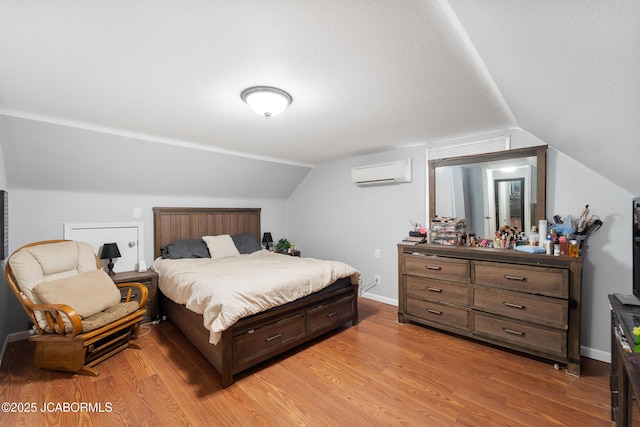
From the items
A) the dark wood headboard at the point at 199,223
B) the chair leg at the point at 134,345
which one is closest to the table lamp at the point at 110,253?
the dark wood headboard at the point at 199,223

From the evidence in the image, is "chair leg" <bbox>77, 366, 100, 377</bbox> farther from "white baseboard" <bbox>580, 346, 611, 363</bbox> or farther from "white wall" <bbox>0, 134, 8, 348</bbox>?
"white baseboard" <bbox>580, 346, 611, 363</bbox>

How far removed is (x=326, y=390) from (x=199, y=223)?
10.1 feet

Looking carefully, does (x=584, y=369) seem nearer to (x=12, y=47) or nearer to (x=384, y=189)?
(x=384, y=189)

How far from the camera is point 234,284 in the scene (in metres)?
2.29

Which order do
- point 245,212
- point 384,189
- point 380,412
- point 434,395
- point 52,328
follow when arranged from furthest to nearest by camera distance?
point 245,212, point 384,189, point 52,328, point 434,395, point 380,412

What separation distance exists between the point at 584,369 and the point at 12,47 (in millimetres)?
4411

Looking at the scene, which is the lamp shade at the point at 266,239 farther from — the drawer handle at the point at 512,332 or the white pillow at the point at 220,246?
the drawer handle at the point at 512,332

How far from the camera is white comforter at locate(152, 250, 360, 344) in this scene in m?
2.05

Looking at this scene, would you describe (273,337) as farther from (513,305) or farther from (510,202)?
(510,202)

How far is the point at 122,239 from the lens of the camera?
3465mm

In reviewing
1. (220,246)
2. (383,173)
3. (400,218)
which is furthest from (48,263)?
(400,218)

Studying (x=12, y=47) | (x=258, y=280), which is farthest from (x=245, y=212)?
(x=12, y=47)

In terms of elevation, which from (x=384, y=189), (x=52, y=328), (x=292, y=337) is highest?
(x=384, y=189)

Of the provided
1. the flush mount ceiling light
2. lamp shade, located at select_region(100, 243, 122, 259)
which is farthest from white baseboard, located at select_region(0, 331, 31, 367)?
the flush mount ceiling light
